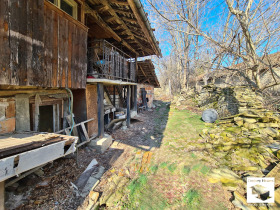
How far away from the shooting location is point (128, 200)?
2.83 meters

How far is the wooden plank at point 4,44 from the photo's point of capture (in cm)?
227

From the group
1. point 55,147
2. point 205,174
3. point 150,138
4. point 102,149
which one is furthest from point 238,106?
point 55,147

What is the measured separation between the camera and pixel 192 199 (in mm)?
2834

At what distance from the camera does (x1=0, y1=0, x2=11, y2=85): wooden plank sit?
2.27 meters

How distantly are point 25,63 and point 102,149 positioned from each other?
10.9 ft

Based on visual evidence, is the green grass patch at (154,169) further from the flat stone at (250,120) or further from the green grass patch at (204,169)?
the flat stone at (250,120)

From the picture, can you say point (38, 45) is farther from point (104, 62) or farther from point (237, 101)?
point (237, 101)

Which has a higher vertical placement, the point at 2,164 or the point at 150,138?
the point at 2,164

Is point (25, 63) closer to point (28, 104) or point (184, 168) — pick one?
point (28, 104)

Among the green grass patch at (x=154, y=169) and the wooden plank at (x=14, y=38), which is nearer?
the wooden plank at (x=14, y=38)

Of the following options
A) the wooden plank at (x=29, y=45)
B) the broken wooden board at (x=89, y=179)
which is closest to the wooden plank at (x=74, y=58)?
the wooden plank at (x=29, y=45)

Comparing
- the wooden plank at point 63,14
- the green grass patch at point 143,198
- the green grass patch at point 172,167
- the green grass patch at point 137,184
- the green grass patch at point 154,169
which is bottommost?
the green grass patch at point 143,198

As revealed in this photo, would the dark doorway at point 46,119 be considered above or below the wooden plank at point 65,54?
below

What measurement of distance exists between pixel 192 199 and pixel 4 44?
178 inches
